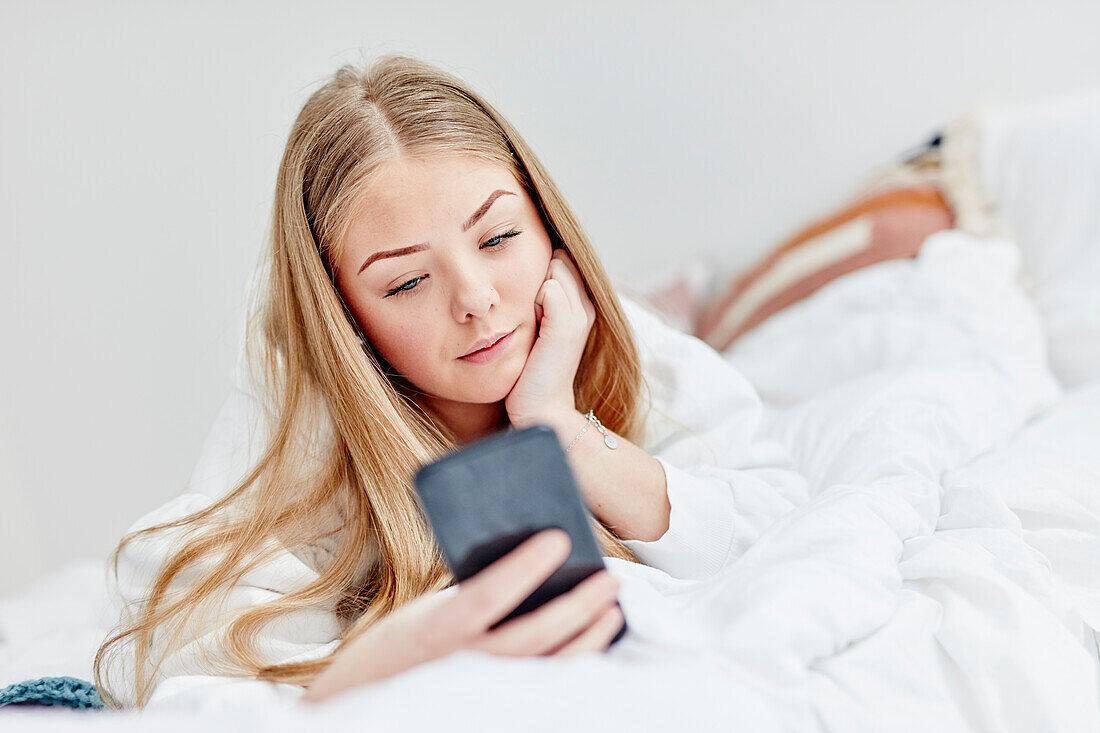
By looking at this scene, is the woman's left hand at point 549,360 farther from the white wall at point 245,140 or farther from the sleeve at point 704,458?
the white wall at point 245,140

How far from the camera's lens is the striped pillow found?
141 cm

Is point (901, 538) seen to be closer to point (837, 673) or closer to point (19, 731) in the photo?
point (837, 673)

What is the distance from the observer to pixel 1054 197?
1399 mm

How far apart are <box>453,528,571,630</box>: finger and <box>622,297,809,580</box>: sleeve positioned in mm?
319

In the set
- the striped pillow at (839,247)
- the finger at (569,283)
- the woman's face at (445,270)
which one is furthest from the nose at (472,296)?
the striped pillow at (839,247)

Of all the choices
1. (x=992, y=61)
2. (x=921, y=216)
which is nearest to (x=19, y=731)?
(x=921, y=216)

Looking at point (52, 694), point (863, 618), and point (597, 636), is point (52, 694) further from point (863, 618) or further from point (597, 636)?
point (863, 618)

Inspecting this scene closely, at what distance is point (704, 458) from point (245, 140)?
1235mm

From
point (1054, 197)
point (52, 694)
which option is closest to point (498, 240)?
point (52, 694)

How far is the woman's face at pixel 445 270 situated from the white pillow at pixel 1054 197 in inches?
32.7

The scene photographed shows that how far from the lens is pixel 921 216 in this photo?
1418mm

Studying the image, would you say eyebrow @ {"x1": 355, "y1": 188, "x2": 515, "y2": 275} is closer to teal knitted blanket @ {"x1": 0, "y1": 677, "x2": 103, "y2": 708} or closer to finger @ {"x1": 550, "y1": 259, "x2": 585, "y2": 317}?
finger @ {"x1": 550, "y1": 259, "x2": 585, "y2": 317}

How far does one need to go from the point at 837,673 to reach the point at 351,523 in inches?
18.8

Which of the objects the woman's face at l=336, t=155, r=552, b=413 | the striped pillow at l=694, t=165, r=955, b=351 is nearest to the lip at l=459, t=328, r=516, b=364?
the woman's face at l=336, t=155, r=552, b=413
